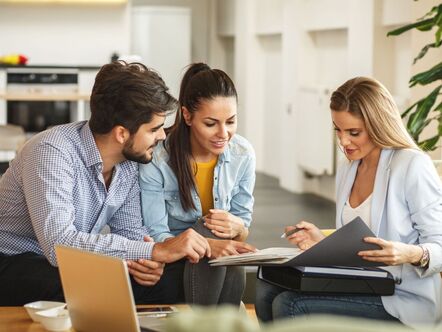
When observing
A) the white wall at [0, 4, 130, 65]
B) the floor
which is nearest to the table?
the floor

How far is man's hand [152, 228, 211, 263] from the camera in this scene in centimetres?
259

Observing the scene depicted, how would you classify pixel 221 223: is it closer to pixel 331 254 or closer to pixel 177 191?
pixel 177 191

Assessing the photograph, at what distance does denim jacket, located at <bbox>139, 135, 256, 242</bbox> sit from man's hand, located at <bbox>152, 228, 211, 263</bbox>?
1.14 feet

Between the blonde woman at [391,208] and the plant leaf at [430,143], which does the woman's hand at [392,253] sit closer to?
the blonde woman at [391,208]

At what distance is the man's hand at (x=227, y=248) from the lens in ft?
8.91

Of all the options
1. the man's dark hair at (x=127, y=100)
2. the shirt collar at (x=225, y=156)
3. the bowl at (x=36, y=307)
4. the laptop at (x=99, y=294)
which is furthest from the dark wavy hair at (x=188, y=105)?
the laptop at (x=99, y=294)

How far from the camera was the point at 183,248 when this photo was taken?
2588mm

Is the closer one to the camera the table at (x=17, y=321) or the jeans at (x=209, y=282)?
the table at (x=17, y=321)

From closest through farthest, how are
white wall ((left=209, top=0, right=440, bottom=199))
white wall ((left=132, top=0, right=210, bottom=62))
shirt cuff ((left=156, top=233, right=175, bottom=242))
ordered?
shirt cuff ((left=156, top=233, right=175, bottom=242))
white wall ((left=209, top=0, right=440, bottom=199))
white wall ((left=132, top=0, right=210, bottom=62))

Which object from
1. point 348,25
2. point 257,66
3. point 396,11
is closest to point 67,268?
point 396,11

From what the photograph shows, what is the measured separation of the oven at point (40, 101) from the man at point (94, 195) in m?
6.66

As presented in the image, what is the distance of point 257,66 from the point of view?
11625 mm

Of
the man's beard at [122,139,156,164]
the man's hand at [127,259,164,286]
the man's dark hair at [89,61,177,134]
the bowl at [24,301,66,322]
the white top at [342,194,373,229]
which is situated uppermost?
the man's dark hair at [89,61,177,134]

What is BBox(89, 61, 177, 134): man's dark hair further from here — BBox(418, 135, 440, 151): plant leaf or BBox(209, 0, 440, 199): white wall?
BBox(209, 0, 440, 199): white wall
